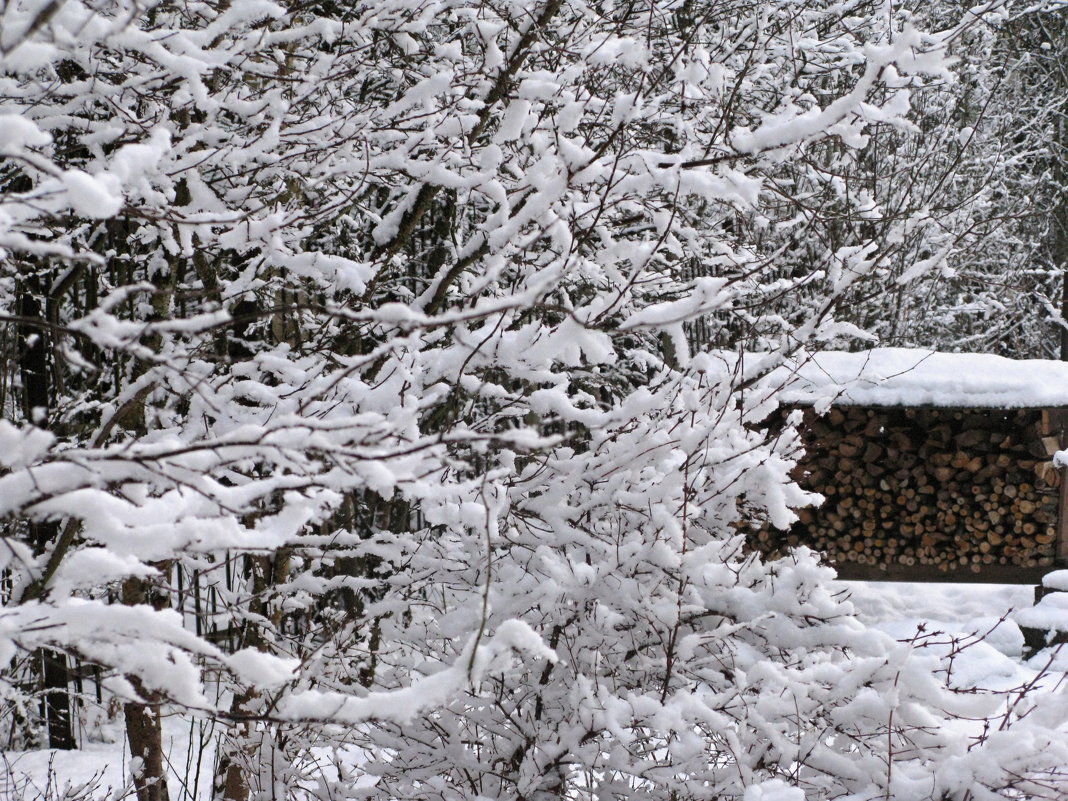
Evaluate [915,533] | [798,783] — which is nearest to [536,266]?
[798,783]

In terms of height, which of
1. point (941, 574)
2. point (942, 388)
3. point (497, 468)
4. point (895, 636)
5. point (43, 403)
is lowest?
point (895, 636)

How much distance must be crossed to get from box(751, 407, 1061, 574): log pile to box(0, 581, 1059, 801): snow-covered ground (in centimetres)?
40

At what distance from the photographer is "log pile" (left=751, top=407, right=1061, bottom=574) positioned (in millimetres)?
5965

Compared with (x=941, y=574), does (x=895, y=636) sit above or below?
below

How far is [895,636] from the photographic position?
6.56 metres

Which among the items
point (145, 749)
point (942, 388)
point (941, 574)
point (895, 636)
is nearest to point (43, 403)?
point (145, 749)

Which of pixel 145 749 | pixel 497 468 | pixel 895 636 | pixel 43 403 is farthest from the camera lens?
pixel 895 636

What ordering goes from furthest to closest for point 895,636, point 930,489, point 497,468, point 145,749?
point 895,636 < point 930,489 < point 145,749 < point 497,468

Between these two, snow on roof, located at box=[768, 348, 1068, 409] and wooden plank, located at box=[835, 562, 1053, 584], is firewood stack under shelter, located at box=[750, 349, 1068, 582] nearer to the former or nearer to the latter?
wooden plank, located at box=[835, 562, 1053, 584]

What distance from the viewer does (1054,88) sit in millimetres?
11781

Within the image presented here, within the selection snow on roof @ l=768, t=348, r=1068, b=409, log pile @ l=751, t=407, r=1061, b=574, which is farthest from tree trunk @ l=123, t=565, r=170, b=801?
log pile @ l=751, t=407, r=1061, b=574

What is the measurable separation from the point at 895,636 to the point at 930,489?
1.16 meters

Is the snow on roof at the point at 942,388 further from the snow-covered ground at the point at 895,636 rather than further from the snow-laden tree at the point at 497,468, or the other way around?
the snow-laden tree at the point at 497,468

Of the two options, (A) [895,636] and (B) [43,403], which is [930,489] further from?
(B) [43,403]
